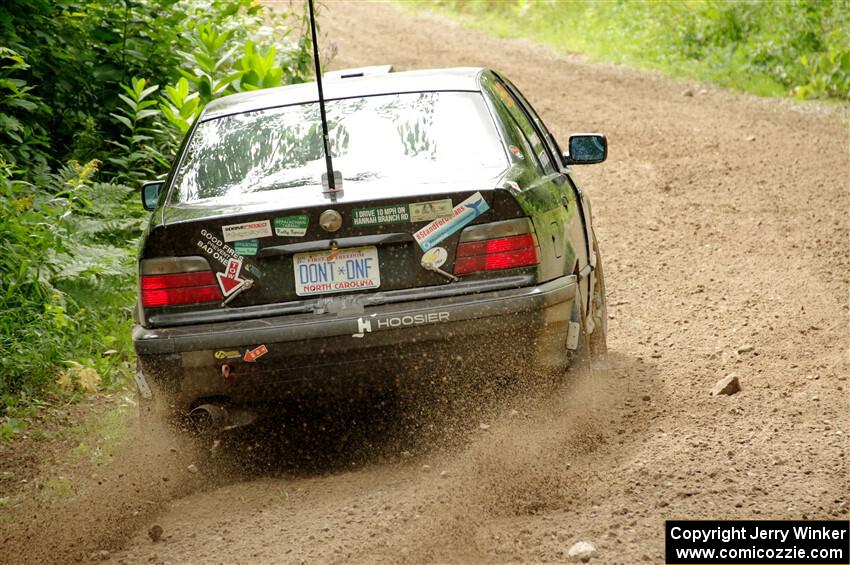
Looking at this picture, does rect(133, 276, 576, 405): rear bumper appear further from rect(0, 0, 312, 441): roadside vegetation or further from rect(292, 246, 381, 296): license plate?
rect(0, 0, 312, 441): roadside vegetation

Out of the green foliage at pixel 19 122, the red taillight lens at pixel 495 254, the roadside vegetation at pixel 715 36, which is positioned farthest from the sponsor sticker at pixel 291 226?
the roadside vegetation at pixel 715 36

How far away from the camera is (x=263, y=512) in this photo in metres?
4.30

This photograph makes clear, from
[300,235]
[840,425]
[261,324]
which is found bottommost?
[840,425]

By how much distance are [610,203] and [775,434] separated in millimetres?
6120

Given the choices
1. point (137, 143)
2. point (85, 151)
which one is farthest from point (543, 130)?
point (137, 143)

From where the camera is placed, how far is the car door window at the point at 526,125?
17.7 feet

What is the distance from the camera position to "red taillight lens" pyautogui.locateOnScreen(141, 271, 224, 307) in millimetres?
Answer: 4461

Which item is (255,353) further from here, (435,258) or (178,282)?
(435,258)

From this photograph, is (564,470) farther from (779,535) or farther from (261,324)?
(261,324)

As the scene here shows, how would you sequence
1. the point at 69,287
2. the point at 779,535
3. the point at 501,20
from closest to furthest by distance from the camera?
the point at 779,535
the point at 69,287
the point at 501,20

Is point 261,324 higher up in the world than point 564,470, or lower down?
higher up

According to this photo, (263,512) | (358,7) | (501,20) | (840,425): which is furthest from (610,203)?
(358,7)

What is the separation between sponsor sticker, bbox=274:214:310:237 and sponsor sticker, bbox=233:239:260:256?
0.30ft

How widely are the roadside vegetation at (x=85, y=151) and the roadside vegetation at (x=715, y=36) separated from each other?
266 inches
